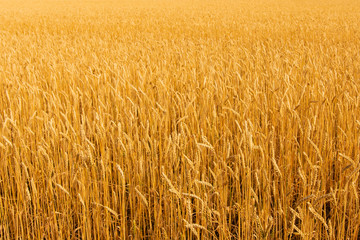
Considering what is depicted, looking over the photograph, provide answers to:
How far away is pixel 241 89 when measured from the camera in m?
2.40

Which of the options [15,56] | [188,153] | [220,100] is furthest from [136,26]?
[188,153]

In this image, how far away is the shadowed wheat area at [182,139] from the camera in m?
1.15

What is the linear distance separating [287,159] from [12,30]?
6374mm

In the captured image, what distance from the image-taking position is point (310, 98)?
7.02 ft

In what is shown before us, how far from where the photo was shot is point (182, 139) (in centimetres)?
137

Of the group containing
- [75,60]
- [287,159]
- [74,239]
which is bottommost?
[74,239]

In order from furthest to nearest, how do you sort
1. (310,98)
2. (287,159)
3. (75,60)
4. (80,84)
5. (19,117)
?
1. (75,60)
2. (80,84)
3. (310,98)
4. (19,117)
5. (287,159)

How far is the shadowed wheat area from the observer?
3.77 ft

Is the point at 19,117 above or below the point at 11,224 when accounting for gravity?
above

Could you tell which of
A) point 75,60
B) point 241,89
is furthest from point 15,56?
point 241,89

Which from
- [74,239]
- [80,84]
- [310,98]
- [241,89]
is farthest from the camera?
[80,84]

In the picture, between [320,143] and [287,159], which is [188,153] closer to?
[287,159]

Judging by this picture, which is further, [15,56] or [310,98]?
[15,56]

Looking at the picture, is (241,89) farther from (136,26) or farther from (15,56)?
(136,26)
